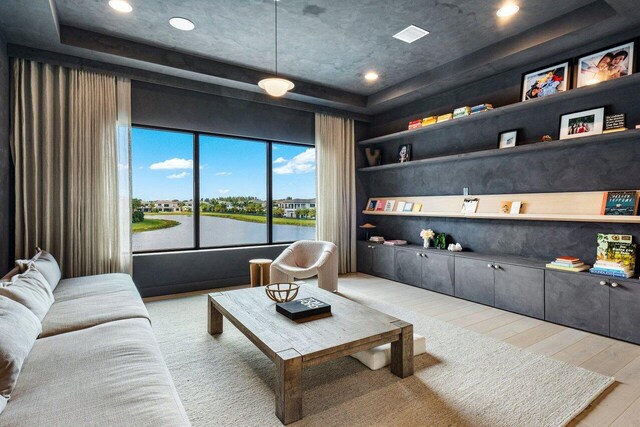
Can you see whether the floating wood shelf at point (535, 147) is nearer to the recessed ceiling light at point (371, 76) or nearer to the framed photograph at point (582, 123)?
the framed photograph at point (582, 123)

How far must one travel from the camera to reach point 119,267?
12.8 ft

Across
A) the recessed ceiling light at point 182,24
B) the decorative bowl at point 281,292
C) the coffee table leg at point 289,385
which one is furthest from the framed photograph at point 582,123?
the recessed ceiling light at point 182,24

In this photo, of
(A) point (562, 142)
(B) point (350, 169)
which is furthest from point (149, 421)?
(B) point (350, 169)

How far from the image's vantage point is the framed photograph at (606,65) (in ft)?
9.85

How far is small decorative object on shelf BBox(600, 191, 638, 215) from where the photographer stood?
3.00 m

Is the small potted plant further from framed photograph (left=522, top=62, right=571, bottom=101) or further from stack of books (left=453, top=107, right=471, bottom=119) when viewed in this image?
framed photograph (left=522, top=62, right=571, bottom=101)

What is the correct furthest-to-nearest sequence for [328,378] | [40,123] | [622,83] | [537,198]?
[537,198] → [40,123] → [622,83] → [328,378]

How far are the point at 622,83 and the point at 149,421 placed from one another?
4252mm

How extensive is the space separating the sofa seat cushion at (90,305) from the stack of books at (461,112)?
4.06 meters

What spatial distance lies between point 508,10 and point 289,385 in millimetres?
3499

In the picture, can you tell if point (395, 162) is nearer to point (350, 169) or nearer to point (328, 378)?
point (350, 169)

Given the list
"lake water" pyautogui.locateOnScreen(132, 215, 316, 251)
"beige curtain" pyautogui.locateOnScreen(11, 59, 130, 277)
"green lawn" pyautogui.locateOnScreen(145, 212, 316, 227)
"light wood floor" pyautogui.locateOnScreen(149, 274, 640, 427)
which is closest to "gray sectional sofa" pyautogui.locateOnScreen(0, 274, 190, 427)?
"beige curtain" pyautogui.locateOnScreen(11, 59, 130, 277)

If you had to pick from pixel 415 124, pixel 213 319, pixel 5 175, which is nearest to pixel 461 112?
pixel 415 124

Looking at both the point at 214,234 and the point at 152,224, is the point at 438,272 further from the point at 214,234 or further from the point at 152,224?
the point at 152,224
